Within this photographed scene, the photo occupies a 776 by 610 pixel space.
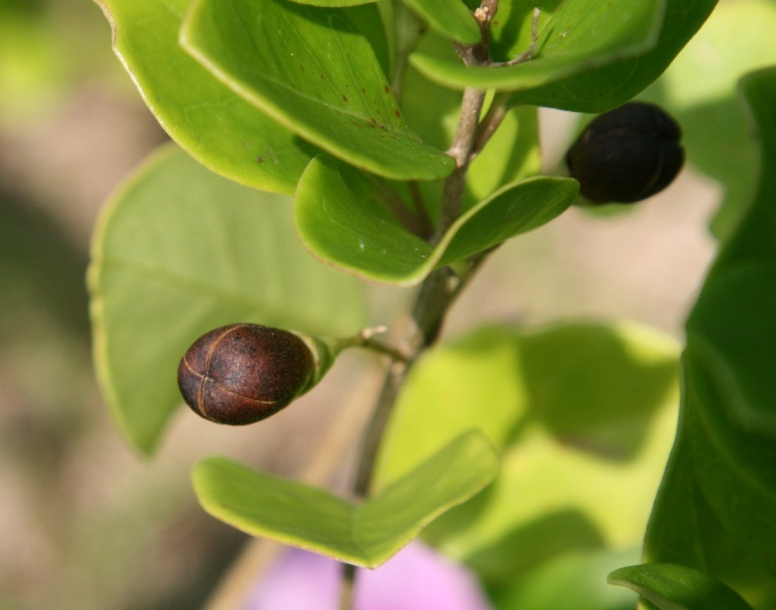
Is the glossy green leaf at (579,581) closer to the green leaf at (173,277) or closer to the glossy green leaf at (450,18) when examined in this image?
the green leaf at (173,277)

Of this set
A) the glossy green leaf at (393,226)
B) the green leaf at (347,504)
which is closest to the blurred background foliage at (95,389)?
the green leaf at (347,504)

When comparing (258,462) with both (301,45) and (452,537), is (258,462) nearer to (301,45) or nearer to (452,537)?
(452,537)

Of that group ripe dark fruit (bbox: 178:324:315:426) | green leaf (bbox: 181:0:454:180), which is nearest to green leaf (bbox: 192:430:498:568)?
ripe dark fruit (bbox: 178:324:315:426)

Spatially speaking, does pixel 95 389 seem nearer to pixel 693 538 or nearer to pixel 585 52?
pixel 693 538

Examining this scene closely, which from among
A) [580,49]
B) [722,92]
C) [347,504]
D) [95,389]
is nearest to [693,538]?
[347,504]

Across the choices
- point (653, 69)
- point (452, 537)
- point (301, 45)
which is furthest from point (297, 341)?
point (452, 537)
